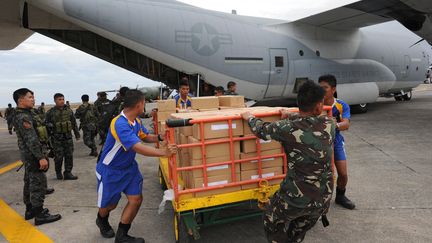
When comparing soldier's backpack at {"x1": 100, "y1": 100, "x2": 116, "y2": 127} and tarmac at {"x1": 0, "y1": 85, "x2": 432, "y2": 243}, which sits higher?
soldier's backpack at {"x1": 100, "y1": 100, "x2": 116, "y2": 127}

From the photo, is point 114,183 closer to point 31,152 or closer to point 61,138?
point 31,152

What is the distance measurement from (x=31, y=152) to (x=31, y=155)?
0.46ft

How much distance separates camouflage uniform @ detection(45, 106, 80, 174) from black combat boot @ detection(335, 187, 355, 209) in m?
5.44

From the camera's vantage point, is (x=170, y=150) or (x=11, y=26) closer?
Result: (x=170, y=150)

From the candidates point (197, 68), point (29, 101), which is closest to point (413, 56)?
point (197, 68)

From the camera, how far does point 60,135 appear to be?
21.9ft

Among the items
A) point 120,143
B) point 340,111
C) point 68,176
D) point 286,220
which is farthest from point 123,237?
point 68,176

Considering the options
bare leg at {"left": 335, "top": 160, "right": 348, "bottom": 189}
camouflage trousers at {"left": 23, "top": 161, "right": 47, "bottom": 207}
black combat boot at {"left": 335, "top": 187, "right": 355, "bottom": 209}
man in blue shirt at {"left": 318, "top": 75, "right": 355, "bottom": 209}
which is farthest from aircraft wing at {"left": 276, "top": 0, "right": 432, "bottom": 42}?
camouflage trousers at {"left": 23, "top": 161, "right": 47, "bottom": 207}

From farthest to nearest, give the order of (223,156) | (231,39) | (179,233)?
(231,39) → (179,233) → (223,156)

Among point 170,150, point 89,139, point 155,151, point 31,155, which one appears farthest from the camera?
point 89,139

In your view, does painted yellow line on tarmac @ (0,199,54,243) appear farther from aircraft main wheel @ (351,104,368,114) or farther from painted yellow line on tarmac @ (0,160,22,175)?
aircraft main wheel @ (351,104,368,114)

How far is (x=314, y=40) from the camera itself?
42.5 feet

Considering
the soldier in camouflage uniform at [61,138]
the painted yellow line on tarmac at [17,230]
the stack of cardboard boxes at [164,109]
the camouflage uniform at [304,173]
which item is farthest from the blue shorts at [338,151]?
the soldier in camouflage uniform at [61,138]

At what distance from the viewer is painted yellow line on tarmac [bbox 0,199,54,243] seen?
396cm
